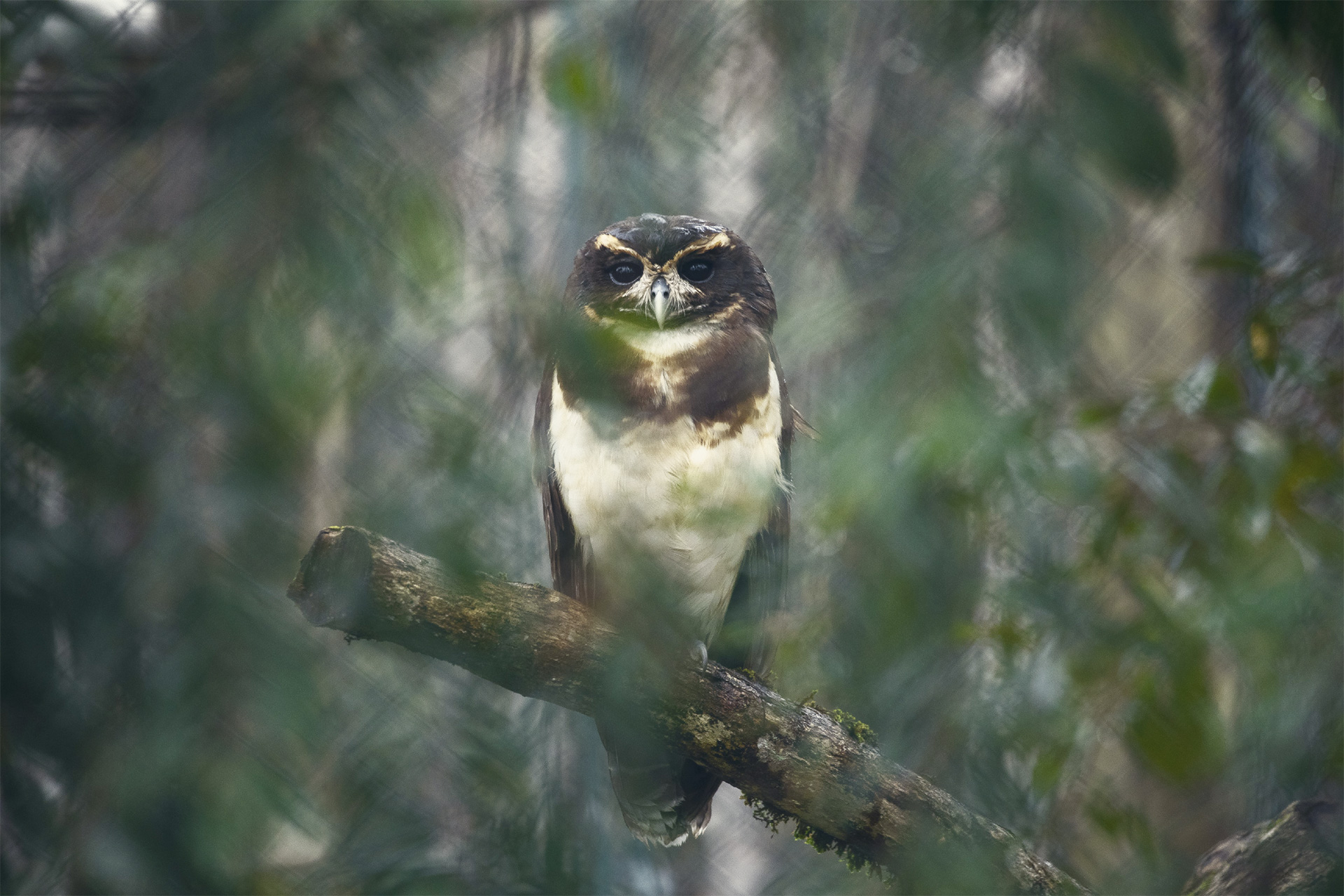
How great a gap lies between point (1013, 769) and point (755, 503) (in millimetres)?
488

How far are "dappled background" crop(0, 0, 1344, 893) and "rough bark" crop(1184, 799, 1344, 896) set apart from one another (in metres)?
0.06

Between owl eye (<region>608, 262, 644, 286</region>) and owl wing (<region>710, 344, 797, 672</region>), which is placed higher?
owl eye (<region>608, 262, 644, 286</region>)

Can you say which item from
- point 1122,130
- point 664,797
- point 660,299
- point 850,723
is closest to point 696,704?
point 850,723

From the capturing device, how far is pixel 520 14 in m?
1.08

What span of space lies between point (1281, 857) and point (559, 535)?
1209mm

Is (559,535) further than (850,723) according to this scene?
Yes

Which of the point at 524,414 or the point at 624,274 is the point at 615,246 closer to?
the point at 624,274

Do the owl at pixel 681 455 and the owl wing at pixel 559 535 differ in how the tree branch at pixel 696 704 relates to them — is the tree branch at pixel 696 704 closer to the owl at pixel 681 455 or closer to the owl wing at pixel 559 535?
the owl at pixel 681 455

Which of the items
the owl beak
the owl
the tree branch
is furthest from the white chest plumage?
the tree branch

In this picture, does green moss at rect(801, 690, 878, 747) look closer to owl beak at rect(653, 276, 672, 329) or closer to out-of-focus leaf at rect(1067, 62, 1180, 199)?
owl beak at rect(653, 276, 672, 329)

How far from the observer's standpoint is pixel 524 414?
2.98 feet

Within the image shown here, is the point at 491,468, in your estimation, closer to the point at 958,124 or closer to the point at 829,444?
the point at 829,444

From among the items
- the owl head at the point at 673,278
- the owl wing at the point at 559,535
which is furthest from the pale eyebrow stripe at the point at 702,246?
the owl wing at the point at 559,535

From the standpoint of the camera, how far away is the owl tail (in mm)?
2018
